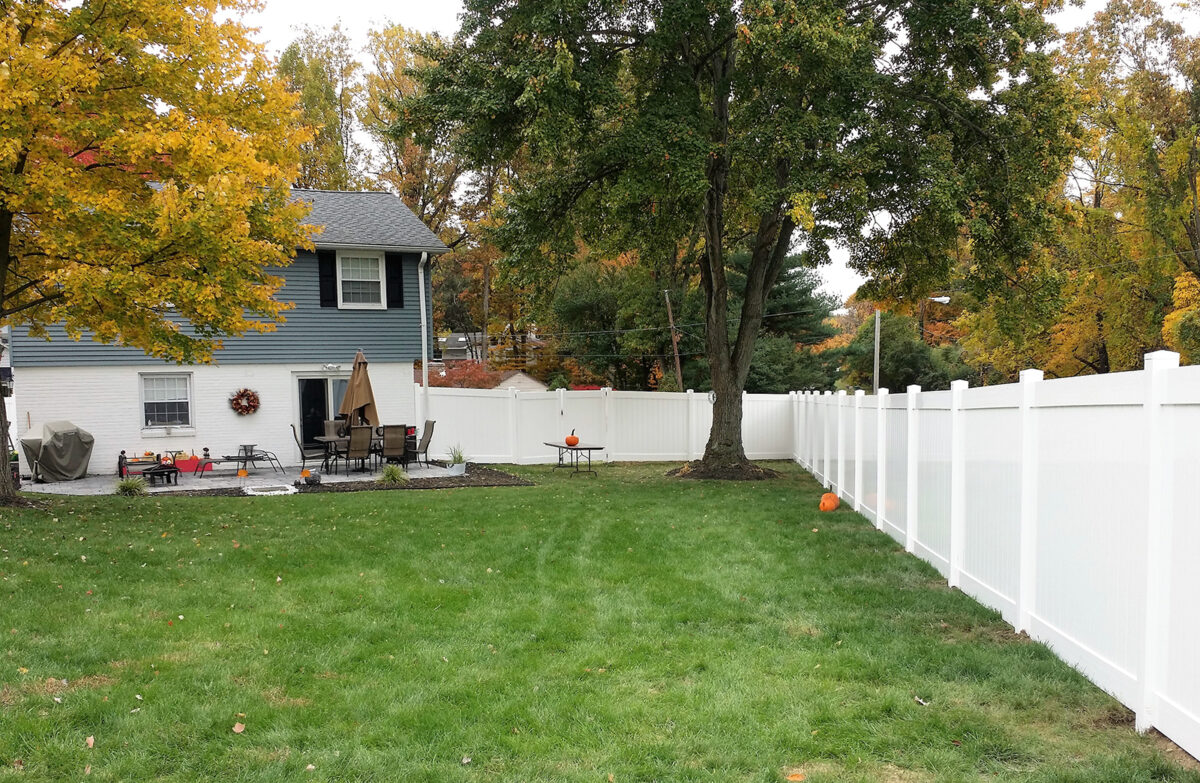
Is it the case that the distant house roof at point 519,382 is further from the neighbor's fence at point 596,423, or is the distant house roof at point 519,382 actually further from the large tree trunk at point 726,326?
the large tree trunk at point 726,326

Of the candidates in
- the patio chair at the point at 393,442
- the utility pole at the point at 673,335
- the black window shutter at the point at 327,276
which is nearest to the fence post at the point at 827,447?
the patio chair at the point at 393,442

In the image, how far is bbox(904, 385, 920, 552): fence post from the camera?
706 cm

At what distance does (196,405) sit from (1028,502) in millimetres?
16369

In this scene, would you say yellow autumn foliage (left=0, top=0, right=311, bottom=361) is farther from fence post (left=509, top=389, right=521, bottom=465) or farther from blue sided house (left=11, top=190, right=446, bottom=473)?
fence post (left=509, top=389, right=521, bottom=465)

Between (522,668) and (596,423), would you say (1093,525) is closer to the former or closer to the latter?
(522,668)

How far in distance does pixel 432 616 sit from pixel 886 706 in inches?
116

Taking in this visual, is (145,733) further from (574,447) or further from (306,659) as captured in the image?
(574,447)

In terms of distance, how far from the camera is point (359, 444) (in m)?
→ 14.8

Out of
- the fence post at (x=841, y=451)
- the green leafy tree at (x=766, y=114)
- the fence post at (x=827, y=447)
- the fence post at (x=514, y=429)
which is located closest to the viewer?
the fence post at (x=841, y=451)

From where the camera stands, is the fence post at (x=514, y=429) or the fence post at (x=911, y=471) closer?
the fence post at (x=911, y=471)

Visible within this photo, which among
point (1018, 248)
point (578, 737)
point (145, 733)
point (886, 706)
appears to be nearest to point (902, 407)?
point (886, 706)

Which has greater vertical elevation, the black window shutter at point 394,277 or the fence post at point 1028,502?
the black window shutter at point 394,277

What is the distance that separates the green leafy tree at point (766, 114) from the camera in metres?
11.9

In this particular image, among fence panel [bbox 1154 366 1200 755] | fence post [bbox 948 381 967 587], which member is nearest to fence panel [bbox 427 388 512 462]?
fence post [bbox 948 381 967 587]
